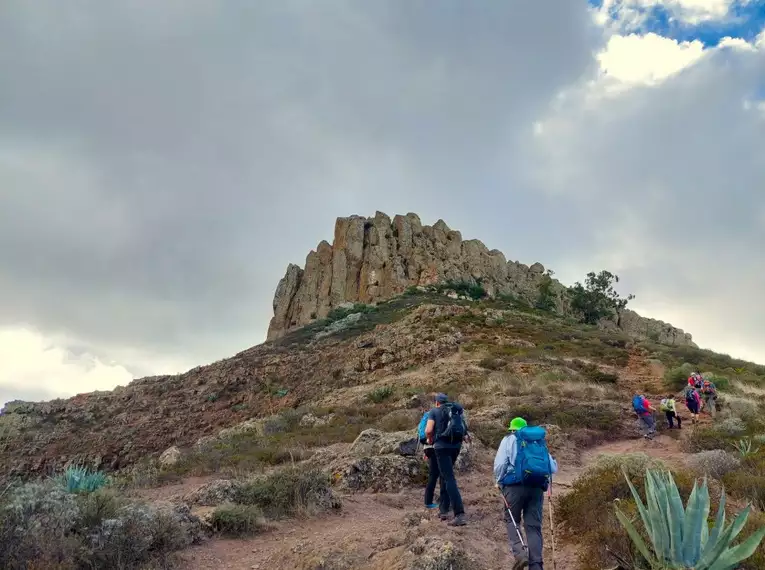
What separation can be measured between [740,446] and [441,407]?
641 cm

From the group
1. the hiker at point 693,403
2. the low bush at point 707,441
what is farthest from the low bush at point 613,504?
the hiker at point 693,403

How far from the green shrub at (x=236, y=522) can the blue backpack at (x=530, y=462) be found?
3.22 meters

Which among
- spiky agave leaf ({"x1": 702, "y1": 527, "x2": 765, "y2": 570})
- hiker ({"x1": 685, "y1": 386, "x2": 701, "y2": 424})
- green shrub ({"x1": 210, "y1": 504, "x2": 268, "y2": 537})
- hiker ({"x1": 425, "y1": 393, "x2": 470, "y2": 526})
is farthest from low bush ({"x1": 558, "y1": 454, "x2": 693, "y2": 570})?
hiker ({"x1": 685, "y1": 386, "x2": 701, "y2": 424})

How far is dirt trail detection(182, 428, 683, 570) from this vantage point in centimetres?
495

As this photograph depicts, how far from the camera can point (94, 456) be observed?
22156 mm

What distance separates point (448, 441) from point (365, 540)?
146cm

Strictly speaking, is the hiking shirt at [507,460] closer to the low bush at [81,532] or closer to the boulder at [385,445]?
the low bush at [81,532]

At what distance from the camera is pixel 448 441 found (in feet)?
20.1

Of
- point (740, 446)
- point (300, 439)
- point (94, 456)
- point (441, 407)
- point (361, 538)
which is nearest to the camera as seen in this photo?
point (361, 538)

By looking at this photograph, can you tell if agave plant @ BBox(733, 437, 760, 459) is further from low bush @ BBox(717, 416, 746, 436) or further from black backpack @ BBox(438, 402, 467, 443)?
black backpack @ BBox(438, 402, 467, 443)

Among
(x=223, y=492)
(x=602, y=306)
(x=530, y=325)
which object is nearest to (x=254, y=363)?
(x=530, y=325)

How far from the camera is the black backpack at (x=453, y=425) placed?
20.0 feet

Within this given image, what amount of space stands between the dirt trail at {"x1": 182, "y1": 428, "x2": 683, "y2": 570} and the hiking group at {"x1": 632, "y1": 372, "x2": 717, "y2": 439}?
6.48 m

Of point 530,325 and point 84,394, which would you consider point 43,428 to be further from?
point 530,325
